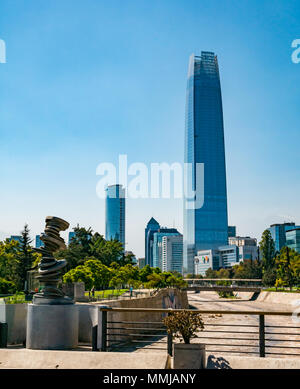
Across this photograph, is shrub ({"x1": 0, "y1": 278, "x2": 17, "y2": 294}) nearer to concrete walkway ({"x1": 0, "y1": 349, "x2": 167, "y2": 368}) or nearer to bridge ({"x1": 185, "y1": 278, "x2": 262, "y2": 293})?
concrete walkway ({"x1": 0, "y1": 349, "x2": 167, "y2": 368})

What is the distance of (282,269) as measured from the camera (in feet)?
311

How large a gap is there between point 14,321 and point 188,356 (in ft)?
18.9

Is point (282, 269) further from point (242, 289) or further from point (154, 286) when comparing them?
point (154, 286)

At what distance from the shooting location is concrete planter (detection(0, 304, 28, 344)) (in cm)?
1084

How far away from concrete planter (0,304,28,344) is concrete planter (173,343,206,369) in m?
5.59

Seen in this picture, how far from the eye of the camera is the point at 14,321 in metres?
10.9

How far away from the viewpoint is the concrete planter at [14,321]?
1084 centimetres

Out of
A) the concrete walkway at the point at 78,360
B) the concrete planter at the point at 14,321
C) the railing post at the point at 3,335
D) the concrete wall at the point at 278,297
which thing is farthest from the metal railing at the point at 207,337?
the concrete wall at the point at 278,297

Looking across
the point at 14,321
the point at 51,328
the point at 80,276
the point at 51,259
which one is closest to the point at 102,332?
the point at 51,328

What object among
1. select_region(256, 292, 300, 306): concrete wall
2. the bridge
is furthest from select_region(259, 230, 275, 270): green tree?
select_region(256, 292, 300, 306): concrete wall

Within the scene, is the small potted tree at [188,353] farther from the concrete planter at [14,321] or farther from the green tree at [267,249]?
the green tree at [267,249]

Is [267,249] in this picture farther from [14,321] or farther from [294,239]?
[14,321]
